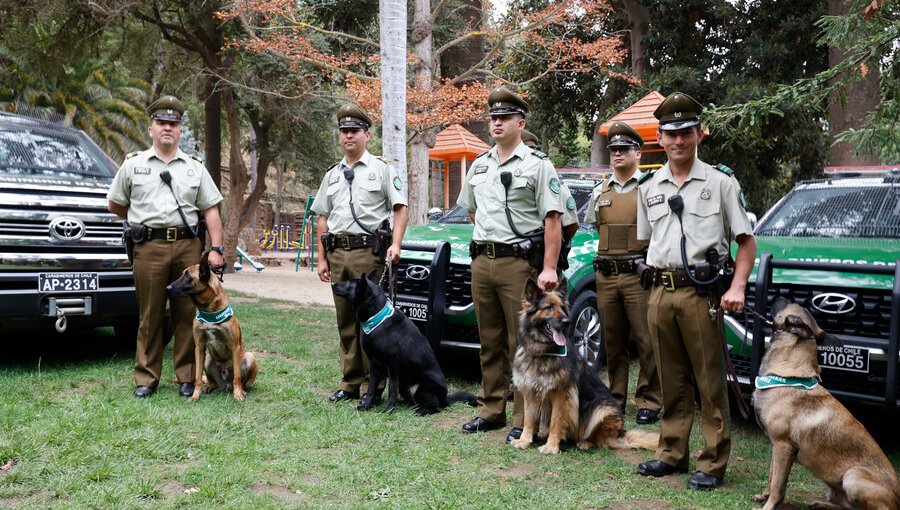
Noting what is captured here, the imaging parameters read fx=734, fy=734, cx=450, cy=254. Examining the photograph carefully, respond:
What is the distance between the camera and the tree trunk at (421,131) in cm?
1061

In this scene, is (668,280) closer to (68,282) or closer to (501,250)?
(501,250)

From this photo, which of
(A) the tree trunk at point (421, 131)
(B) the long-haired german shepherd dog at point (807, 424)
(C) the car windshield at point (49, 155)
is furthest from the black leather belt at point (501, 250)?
(A) the tree trunk at point (421, 131)

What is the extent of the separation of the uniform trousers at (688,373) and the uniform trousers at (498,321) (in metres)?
1.00

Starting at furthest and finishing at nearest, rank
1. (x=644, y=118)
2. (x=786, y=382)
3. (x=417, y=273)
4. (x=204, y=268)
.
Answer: (x=644, y=118) < (x=417, y=273) < (x=204, y=268) < (x=786, y=382)

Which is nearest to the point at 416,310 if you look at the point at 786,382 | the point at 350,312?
the point at 350,312

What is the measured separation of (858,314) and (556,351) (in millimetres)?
1761

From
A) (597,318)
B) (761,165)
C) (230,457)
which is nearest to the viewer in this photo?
(230,457)

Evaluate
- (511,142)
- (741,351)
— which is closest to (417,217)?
(511,142)

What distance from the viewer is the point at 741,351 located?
475 centimetres

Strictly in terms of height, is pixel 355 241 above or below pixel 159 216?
below

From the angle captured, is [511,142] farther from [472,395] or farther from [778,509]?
[778,509]

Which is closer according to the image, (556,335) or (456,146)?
Answer: (556,335)

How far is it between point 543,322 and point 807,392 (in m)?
1.51

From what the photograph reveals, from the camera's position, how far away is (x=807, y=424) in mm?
3424
